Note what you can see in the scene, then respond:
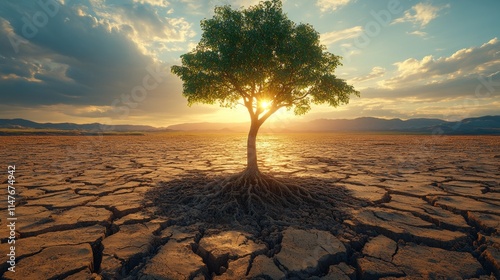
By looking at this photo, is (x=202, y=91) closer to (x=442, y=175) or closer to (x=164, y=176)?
(x=164, y=176)

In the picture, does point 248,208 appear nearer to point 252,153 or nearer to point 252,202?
point 252,202

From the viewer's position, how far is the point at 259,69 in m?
4.57

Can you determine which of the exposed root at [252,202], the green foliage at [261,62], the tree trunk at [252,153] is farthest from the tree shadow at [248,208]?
the green foliage at [261,62]

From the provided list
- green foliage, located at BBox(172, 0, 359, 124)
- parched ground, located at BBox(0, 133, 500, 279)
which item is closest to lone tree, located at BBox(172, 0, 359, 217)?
green foliage, located at BBox(172, 0, 359, 124)

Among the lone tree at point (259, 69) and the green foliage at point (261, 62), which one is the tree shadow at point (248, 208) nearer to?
the lone tree at point (259, 69)

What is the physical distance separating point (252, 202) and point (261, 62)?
2.48 metres

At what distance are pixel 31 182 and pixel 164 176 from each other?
309cm

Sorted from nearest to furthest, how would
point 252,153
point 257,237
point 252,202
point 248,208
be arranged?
point 257,237 < point 248,208 < point 252,202 < point 252,153

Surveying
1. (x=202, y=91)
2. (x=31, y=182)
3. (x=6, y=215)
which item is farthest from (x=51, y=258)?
(x=31, y=182)

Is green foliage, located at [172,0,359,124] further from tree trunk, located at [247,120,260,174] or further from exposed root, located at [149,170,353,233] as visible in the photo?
exposed root, located at [149,170,353,233]

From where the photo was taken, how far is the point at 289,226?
3.53m

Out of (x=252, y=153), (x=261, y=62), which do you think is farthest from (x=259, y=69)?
(x=252, y=153)

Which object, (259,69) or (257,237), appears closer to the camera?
(257,237)

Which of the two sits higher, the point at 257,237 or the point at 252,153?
the point at 252,153
